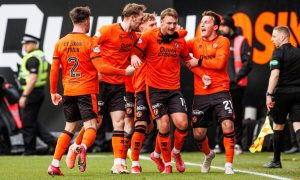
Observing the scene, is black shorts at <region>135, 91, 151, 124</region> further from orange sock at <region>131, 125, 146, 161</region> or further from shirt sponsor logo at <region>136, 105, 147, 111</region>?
orange sock at <region>131, 125, 146, 161</region>

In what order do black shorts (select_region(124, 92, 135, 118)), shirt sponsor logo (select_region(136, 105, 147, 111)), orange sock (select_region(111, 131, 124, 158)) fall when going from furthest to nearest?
1. black shorts (select_region(124, 92, 135, 118))
2. shirt sponsor logo (select_region(136, 105, 147, 111))
3. orange sock (select_region(111, 131, 124, 158))

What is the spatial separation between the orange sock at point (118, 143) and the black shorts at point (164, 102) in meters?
0.53

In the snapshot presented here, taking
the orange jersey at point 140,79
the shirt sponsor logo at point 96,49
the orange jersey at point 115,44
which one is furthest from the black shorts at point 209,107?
the shirt sponsor logo at point 96,49

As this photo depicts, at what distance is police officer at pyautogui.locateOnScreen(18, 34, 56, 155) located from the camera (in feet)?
58.9

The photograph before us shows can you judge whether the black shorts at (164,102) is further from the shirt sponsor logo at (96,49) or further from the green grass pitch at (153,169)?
the shirt sponsor logo at (96,49)

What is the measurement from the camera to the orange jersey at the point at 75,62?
12070 millimetres

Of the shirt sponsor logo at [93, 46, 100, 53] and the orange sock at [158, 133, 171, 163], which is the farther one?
the orange sock at [158, 133, 171, 163]

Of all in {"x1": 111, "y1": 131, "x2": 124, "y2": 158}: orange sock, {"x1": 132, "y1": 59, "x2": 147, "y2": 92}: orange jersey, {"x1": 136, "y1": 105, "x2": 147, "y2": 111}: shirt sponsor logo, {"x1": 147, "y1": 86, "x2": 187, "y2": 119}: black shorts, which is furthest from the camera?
{"x1": 132, "y1": 59, "x2": 147, "y2": 92}: orange jersey

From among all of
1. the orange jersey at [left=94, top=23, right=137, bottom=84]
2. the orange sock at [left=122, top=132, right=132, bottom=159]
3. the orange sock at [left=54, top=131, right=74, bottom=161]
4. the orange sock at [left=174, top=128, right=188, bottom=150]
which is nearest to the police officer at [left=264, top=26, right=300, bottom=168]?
the orange sock at [left=174, top=128, right=188, bottom=150]

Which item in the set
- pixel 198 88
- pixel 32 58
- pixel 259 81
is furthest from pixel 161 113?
pixel 259 81

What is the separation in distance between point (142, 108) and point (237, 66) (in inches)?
222

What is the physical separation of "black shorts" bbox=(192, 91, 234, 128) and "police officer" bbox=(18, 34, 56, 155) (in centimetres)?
563

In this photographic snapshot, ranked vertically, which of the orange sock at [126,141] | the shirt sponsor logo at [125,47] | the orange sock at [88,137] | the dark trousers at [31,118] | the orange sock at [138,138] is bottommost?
the dark trousers at [31,118]

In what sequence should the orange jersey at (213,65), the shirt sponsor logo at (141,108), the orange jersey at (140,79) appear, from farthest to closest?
the orange jersey at (140,79) < the shirt sponsor logo at (141,108) < the orange jersey at (213,65)
